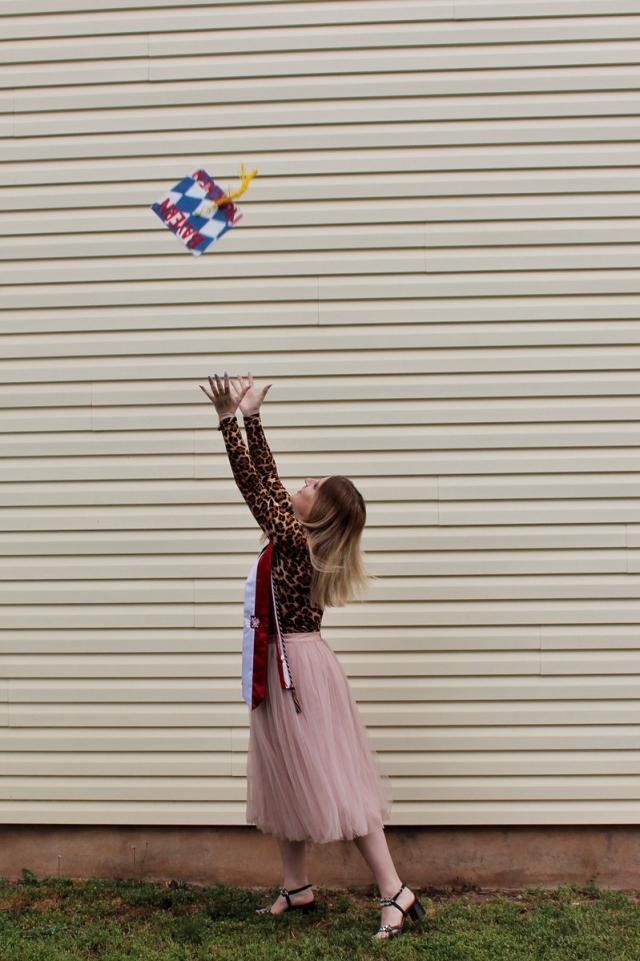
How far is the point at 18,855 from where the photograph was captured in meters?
5.30

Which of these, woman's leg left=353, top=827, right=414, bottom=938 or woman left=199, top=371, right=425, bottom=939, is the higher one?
woman left=199, top=371, right=425, bottom=939

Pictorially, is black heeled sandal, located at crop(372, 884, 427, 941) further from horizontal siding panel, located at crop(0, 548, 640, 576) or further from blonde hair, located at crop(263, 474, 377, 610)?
horizontal siding panel, located at crop(0, 548, 640, 576)

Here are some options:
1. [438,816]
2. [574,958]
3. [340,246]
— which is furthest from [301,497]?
[574,958]

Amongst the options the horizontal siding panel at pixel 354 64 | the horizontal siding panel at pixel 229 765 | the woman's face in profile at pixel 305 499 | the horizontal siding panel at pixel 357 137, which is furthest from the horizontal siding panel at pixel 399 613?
the horizontal siding panel at pixel 354 64

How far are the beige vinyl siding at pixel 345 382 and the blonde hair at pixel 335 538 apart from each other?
0.70 meters

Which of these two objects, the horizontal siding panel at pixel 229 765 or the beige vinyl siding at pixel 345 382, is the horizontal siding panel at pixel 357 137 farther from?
the horizontal siding panel at pixel 229 765

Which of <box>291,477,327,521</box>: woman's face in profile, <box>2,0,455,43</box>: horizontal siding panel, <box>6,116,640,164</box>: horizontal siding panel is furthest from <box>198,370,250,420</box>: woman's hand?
<box>2,0,455,43</box>: horizontal siding panel

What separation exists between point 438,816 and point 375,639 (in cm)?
90

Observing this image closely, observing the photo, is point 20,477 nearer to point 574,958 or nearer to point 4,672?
point 4,672

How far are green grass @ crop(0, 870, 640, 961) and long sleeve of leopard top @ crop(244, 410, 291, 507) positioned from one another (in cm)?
183

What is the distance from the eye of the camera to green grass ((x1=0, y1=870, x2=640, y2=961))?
13.9 ft

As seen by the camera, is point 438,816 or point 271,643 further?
point 438,816

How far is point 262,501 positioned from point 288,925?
1854 mm

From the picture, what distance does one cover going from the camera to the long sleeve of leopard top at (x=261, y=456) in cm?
445
